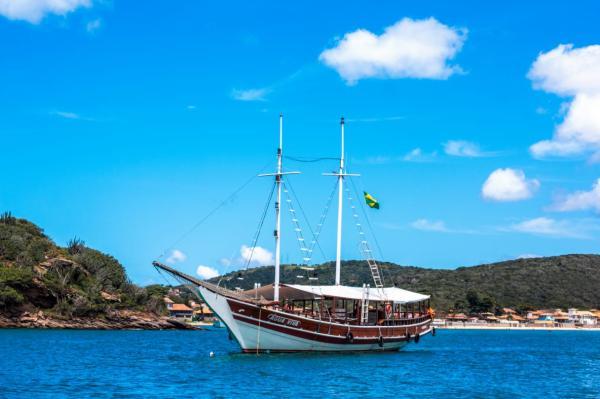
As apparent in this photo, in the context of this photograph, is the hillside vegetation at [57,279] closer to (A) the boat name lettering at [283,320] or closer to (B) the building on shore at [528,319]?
(A) the boat name lettering at [283,320]

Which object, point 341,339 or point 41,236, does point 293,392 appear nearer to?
point 341,339

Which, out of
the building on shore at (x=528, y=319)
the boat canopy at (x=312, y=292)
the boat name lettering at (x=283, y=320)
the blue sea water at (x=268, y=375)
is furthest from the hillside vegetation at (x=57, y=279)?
the building on shore at (x=528, y=319)

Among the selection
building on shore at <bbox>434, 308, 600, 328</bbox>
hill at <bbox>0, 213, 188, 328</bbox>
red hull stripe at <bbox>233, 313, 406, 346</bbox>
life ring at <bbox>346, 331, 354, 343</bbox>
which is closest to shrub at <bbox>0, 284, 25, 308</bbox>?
hill at <bbox>0, 213, 188, 328</bbox>

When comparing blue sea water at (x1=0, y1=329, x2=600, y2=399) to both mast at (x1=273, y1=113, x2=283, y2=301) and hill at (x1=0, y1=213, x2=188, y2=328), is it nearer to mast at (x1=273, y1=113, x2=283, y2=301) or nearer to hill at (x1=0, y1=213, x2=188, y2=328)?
mast at (x1=273, y1=113, x2=283, y2=301)

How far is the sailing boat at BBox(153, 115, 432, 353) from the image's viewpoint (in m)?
50.1

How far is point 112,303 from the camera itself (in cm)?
10144

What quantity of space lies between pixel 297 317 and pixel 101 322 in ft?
177

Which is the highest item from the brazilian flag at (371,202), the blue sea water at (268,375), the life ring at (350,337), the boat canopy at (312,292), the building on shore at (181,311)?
the brazilian flag at (371,202)

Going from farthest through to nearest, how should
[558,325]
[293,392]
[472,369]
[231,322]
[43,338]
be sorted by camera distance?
1. [558,325]
2. [43,338]
3. [472,369]
4. [231,322]
5. [293,392]

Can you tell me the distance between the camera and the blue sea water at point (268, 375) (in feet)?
120

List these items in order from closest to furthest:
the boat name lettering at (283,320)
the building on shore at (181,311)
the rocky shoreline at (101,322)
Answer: the boat name lettering at (283,320) → the rocky shoreline at (101,322) → the building on shore at (181,311)

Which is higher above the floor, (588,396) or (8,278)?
(8,278)

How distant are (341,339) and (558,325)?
408 feet

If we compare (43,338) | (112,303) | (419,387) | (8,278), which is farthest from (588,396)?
(112,303)
